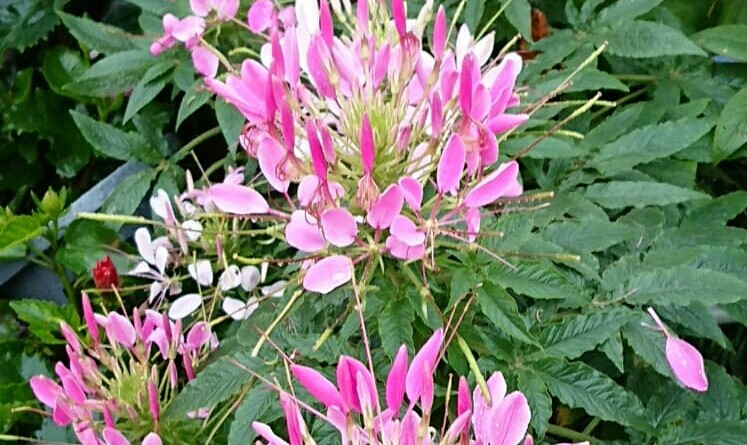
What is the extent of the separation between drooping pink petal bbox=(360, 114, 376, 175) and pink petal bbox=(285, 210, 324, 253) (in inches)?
2.0

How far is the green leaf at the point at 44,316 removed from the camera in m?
0.92

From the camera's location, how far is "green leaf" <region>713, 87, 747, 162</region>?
2.57 ft

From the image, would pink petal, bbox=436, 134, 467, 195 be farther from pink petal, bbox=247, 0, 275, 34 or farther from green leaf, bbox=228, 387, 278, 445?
pink petal, bbox=247, 0, 275, 34

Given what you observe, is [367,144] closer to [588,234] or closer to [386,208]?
[386,208]

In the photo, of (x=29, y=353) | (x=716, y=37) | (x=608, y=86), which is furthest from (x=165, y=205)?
(x=716, y=37)

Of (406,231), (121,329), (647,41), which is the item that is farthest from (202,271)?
(647,41)

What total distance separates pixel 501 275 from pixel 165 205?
40 cm

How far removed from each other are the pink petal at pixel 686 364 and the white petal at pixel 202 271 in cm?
43

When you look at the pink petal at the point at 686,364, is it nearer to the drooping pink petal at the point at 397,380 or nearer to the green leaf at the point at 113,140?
the drooping pink petal at the point at 397,380

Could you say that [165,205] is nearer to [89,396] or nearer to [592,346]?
[89,396]

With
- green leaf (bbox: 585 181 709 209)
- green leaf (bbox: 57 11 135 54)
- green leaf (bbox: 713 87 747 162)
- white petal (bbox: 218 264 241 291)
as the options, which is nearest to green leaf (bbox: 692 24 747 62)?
green leaf (bbox: 713 87 747 162)

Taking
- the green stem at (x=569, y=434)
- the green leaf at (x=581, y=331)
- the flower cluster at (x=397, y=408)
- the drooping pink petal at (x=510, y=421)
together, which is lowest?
the green stem at (x=569, y=434)

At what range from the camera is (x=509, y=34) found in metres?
0.93

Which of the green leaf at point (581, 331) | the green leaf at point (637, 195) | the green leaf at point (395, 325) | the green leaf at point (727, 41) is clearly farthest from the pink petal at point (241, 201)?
the green leaf at point (727, 41)
